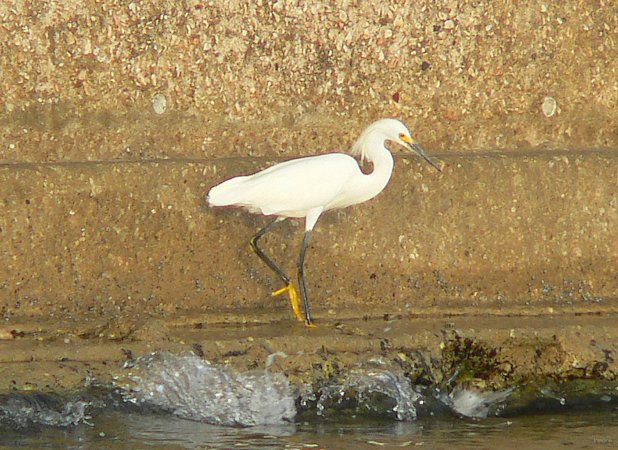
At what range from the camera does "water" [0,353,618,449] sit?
15.8 ft

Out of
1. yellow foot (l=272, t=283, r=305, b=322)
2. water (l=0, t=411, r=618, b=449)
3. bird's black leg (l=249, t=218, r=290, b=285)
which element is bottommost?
water (l=0, t=411, r=618, b=449)

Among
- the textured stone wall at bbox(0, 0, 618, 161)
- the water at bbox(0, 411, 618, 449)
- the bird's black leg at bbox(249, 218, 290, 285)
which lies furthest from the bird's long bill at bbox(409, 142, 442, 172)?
the water at bbox(0, 411, 618, 449)

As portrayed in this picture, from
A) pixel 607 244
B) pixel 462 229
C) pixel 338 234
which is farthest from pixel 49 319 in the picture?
pixel 607 244

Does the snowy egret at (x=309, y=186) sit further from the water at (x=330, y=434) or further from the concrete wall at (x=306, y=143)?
the water at (x=330, y=434)

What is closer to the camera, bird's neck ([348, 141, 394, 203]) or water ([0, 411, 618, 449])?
water ([0, 411, 618, 449])

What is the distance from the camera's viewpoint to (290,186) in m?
5.61

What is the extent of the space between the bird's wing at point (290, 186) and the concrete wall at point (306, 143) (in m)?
0.23

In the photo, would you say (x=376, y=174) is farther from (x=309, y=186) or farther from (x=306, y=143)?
(x=306, y=143)

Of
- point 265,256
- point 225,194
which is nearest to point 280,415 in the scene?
point 265,256

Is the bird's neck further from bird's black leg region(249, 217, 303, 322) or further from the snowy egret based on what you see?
bird's black leg region(249, 217, 303, 322)

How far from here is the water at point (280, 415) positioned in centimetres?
483

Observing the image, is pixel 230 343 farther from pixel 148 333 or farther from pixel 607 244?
pixel 607 244

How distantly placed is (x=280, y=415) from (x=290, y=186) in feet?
3.31

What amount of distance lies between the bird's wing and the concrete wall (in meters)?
0.23
